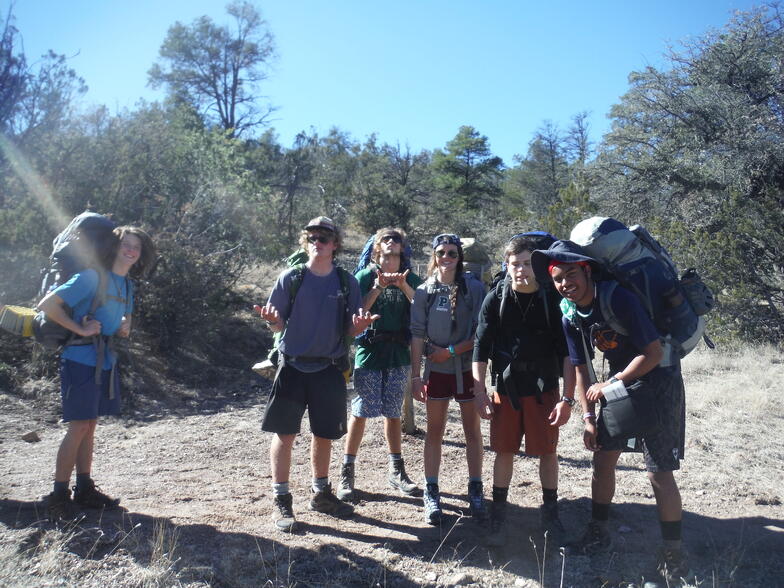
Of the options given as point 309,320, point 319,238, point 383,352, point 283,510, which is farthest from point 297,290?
point 283,510

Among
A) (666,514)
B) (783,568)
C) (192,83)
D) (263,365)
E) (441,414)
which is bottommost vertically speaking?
(783,568)

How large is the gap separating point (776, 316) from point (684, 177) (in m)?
4.50

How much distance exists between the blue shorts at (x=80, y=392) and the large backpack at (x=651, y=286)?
2895 mm

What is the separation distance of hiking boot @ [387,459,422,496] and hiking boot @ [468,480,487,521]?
24.0 inches

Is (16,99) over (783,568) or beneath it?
over

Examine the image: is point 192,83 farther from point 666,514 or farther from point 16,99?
point 666,514

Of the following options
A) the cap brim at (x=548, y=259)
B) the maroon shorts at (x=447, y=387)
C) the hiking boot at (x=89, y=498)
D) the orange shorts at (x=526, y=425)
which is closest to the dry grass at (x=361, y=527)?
the hiking boot at (x=89, y=498)

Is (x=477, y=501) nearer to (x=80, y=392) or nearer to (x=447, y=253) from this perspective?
(x=447, y=253)

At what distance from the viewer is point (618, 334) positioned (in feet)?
10.3

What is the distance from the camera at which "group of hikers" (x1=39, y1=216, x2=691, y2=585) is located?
3363mm

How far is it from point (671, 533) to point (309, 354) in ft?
7.11

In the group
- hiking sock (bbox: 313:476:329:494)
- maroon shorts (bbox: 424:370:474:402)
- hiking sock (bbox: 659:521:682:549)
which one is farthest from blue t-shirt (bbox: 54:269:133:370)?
hiking sock (bbox: 659:521:682:549)

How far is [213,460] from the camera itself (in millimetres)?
5395

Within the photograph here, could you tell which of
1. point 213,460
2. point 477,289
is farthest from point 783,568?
point 213,460
